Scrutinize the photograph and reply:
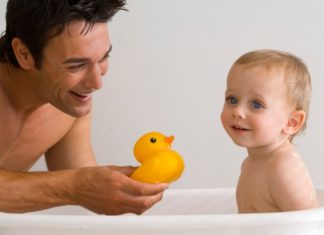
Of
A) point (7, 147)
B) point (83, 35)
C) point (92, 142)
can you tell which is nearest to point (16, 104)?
point (7, 147)

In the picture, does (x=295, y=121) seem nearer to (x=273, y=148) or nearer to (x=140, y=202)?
(x=273, y=148)

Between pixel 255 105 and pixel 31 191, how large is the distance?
44 centimetres

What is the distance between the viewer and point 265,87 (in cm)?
136

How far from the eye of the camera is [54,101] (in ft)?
5.33

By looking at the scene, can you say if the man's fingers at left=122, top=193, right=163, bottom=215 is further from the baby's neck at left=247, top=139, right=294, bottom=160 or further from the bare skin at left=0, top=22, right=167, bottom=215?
the baby's neck at left=247, top=139, right=294, bottom=160

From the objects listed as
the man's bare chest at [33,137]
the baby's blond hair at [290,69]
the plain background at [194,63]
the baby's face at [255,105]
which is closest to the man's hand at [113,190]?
the baby's face at [255,105]

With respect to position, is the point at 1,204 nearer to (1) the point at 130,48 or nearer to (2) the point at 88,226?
(2) the point at 88,226

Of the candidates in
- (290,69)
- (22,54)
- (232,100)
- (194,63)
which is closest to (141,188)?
(232,100)

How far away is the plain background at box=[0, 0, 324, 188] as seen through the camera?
2020 millimetres

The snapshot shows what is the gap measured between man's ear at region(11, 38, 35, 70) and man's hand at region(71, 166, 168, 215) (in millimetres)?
332

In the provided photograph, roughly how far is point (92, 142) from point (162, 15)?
395 millimetres

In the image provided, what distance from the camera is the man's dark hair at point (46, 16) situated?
150 cm

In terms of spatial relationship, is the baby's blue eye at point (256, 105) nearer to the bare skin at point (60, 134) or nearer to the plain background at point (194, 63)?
the bare skin at point (60, 134)

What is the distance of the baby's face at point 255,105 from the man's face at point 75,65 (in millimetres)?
298
